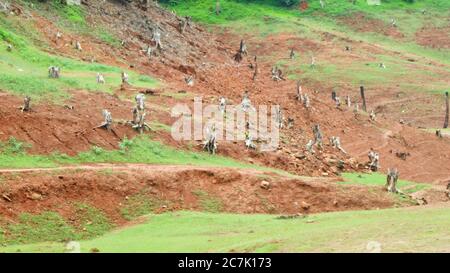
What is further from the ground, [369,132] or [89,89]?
[89,89]

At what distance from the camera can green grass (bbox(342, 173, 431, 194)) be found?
31.4 m

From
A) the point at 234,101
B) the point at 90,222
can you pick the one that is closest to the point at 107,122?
the point at 90,222

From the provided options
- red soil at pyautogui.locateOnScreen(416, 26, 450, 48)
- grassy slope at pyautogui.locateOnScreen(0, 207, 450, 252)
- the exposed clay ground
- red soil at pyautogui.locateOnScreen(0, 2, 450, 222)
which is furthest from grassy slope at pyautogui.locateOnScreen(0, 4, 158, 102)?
red soil at pyautogui.locateOnScreen(416, 26, 450, 48)

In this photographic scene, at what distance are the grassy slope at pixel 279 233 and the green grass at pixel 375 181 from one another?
7.94 metres

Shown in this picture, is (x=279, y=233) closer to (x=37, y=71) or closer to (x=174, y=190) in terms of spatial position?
(x=174, y=190)

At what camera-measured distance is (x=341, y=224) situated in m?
20.5

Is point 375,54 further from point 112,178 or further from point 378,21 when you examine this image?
point 112,178

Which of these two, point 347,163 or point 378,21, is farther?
point 378,21

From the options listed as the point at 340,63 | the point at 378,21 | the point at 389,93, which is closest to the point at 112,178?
the point at 389,93

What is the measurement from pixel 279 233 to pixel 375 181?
1416cm

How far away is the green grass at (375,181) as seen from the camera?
103ft

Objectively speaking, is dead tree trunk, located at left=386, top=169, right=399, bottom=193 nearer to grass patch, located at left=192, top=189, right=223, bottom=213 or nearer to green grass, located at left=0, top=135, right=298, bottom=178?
green grass, located at left=0, top=135, right=298, bottom=178

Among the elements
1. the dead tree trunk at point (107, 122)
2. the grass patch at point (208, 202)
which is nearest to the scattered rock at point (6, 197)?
the grass patch at point (208, 202)

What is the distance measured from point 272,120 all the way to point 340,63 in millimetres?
27847
